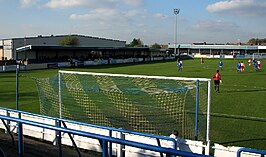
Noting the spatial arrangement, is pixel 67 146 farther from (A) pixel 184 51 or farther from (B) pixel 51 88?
(A) pixel 184 51

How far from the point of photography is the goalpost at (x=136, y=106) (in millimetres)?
11445

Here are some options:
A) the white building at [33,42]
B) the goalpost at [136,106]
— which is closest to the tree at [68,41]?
the white building at [33,42]

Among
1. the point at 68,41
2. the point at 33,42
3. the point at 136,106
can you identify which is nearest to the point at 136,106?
the point at 136,106

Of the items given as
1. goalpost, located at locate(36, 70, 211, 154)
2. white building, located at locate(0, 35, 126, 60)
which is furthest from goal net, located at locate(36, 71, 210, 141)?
white building, located at locate(0, 35, 126, 60)

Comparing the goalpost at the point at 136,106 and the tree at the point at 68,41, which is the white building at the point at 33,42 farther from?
the goalpost at the point at 136,106

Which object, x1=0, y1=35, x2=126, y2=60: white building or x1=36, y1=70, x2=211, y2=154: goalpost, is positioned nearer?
x1=36, y1=70, x2=211, y2=154: goalpost

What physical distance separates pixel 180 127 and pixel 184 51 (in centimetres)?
13031

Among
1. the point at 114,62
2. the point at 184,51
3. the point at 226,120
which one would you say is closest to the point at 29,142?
the point at 226,120

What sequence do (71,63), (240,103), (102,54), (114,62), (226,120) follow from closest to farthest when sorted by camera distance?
(226,120)
(240,103)
(71,63)
(114,62)
(102,54)

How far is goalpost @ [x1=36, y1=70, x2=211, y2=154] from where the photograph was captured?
11445 mm

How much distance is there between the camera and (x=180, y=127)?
1155 centimetres

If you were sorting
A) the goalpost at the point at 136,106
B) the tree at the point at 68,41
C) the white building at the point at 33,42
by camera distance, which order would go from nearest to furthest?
the goalpost at the point at 136,106
the white building at the point at 33,42
the tree at the point at 68,41

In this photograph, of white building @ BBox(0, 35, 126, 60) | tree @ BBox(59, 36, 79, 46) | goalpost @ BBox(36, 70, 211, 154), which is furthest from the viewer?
tree @ BBox(59, 36, 79, 46)

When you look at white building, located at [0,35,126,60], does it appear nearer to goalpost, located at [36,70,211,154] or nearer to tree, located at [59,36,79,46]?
tree, located at [59,36,79,46]
